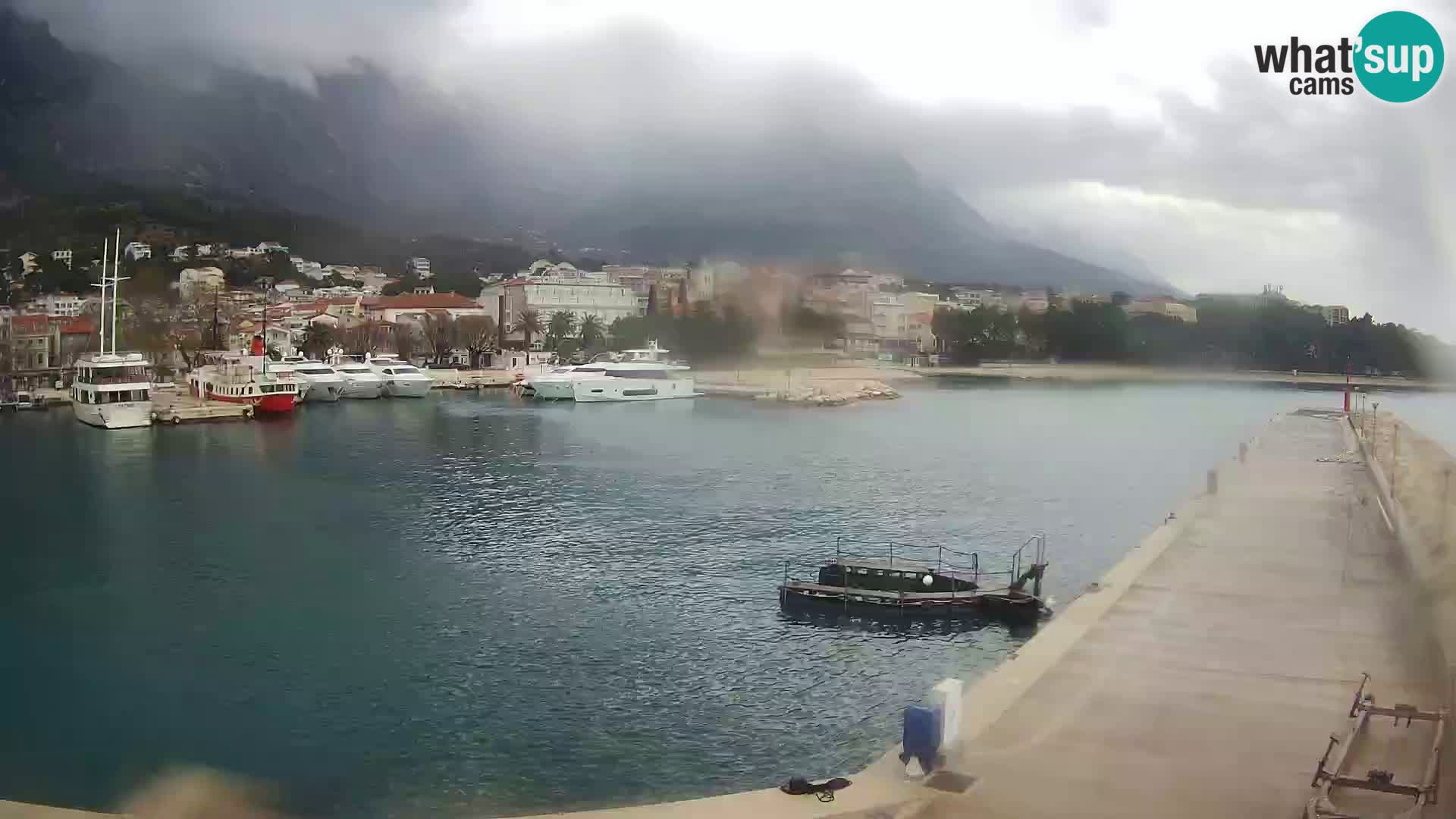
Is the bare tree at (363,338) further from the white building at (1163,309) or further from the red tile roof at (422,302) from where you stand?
the white building at (1163,309)

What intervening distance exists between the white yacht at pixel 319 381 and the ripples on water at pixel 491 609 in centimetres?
746

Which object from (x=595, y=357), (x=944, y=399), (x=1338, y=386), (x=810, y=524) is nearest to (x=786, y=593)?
(x=810, y=524)

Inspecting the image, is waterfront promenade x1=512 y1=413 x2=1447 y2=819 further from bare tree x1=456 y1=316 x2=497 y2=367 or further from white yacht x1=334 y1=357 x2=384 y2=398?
bare tree x1=456 y1=316 x2=497 y2=367

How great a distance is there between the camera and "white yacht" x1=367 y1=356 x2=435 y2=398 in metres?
21.7

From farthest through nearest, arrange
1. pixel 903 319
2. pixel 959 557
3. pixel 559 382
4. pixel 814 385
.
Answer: pixel 559 382 < pixel 814 385 < pixel 903 319 < pixel 959 557

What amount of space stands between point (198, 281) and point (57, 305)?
14.6 feet

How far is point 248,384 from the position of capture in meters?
18.3

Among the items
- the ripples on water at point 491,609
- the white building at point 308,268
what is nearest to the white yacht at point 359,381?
the ripples on water at point 491,609

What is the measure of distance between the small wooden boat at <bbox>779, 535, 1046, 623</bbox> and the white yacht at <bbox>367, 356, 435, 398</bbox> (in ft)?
56.7

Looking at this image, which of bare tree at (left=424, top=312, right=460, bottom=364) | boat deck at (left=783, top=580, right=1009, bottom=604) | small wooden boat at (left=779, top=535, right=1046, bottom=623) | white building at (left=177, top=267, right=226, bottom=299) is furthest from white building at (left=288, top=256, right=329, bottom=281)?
boat deck at (left=783, top=580, right=1009, bottom=604)

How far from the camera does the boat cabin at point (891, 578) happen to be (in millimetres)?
5410

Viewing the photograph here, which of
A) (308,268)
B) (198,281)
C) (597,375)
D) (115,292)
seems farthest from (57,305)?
(597,375)

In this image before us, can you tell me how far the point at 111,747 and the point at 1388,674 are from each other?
4.26 m

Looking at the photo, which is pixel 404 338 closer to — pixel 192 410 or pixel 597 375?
pixel 597 375
